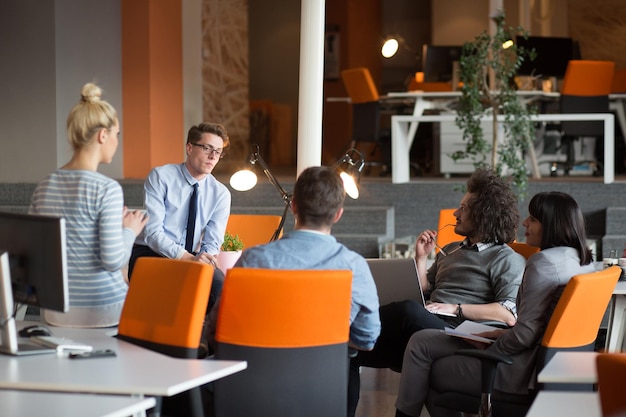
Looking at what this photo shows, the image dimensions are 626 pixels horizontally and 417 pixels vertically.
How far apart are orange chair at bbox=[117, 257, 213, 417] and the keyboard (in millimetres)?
285

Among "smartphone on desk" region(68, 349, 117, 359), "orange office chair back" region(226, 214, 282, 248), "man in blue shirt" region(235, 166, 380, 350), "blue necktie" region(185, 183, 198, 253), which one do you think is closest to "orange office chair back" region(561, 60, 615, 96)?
"orange office chair back" region(226, 214, 282, 248)

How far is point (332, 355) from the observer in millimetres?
3109

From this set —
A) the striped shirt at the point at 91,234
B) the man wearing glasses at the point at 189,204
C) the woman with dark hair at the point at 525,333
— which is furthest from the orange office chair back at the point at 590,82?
the striped shirt at the point at 91,234

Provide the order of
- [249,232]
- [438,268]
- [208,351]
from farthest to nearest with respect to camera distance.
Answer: [249,232] < [438,268] < [208,351]

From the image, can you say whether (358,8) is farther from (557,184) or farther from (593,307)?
(593,307)

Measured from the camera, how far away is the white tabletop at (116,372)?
2.60 m

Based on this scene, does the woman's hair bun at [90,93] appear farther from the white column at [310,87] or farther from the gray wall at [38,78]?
the gray wall at [38,78]

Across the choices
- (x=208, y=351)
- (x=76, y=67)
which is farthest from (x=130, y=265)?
(x=76, y=67)

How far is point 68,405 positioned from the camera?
2492 mm

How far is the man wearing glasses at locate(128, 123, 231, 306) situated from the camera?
4.95 meters

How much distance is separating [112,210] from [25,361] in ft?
2.29

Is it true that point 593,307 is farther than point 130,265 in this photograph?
No

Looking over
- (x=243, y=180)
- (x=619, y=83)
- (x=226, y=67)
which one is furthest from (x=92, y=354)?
(x=619, y=83)

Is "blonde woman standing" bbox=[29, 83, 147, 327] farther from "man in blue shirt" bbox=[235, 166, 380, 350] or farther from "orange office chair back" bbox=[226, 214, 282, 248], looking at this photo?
"orange office chair back" bbox=[226, 214, 282, 248]
